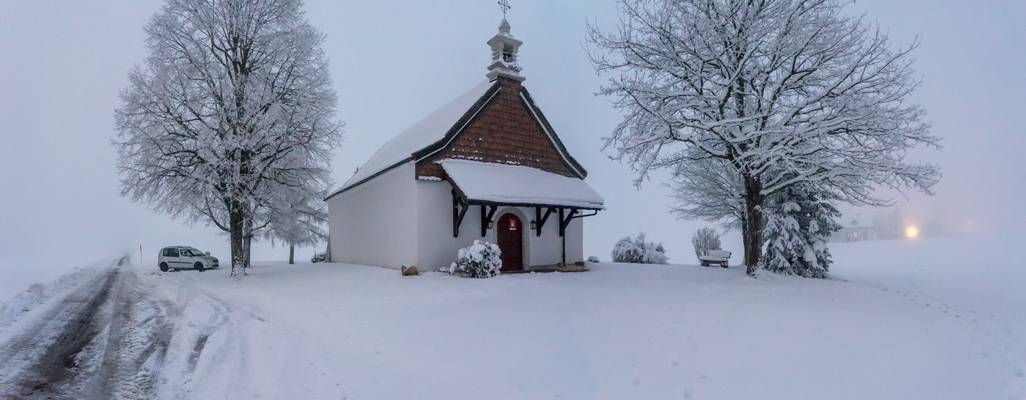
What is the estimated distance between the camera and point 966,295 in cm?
1206

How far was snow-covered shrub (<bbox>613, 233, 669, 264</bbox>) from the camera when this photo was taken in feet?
84.6

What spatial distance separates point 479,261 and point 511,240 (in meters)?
3.68

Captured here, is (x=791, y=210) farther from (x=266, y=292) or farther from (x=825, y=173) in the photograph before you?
(x=266, y=292)

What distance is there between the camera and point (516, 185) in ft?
56.0

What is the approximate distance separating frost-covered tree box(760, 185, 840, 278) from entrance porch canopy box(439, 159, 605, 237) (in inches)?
251

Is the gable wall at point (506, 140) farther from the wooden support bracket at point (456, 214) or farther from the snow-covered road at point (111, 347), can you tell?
the snow-covered road at point (111, 347)

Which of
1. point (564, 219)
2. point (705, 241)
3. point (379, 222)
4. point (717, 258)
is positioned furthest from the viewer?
point (705, 241)

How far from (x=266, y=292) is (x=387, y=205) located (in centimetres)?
595

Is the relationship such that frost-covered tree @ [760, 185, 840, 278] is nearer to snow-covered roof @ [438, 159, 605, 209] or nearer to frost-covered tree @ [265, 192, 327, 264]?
snow-covered roof @ [438, 159, 605, 209]

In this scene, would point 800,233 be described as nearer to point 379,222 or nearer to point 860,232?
point 379,222

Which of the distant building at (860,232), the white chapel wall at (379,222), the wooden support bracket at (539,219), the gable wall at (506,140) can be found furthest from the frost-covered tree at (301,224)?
the distant building at (860,232)

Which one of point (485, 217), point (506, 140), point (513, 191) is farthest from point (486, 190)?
point (506, 140)

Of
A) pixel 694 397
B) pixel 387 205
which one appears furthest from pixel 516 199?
pixel 694 397

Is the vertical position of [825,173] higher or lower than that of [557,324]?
higher
